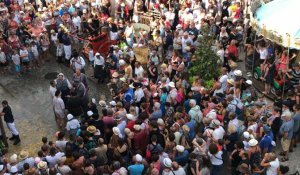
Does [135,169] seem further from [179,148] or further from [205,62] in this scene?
[205,62]

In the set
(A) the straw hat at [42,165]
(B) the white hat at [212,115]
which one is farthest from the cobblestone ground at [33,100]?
(B) the white hat at [212,115]

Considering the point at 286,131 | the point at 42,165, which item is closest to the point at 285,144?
the point at 286,131

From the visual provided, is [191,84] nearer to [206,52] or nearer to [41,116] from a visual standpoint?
[206,52]

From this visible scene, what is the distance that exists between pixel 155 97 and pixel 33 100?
17.9 ft

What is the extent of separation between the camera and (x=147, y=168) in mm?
11469

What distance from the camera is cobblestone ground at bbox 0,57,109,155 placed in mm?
15273

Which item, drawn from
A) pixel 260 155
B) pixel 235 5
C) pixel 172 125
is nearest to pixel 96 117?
pixel 172 125

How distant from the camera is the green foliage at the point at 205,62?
15508mm

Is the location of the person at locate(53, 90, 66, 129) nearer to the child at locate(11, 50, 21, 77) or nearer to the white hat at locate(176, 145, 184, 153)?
the child at locate(11, 50, 21, 77)

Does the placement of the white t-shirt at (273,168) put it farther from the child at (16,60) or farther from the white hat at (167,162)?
the child at (16,60)

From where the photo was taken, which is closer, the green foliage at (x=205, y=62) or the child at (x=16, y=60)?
the green foliage at (x=205, y=62)

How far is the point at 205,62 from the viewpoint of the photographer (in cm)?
1548

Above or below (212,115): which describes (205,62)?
above

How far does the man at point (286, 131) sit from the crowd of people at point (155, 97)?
3 centimetres
